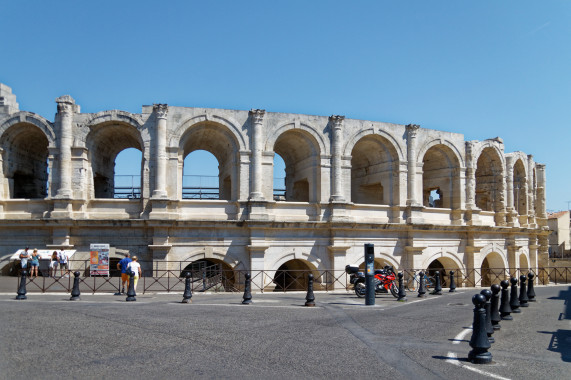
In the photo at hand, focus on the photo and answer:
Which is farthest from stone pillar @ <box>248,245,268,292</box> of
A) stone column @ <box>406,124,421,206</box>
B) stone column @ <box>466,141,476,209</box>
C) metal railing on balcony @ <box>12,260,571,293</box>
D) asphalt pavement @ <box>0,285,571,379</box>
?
stone column @ <box>466,141,476,209</box>

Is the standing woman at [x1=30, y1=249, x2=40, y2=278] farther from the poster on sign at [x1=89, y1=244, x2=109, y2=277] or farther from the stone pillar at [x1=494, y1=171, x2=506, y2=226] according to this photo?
the stone pillar at [x1=494, y1=171, x2=506, y2=226]

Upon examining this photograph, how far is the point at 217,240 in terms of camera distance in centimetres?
2167

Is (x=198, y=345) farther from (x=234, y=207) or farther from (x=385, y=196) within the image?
(x=385, y=196)

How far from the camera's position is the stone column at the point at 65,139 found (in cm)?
2091

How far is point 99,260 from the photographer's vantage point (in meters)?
18.6

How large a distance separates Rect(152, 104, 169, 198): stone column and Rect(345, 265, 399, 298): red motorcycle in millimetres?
8658

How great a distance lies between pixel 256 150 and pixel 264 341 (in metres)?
13.9

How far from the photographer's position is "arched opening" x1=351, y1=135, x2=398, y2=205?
82.3ft

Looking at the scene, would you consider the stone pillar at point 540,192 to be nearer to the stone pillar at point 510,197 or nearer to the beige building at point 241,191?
the stone pillar at point 510,197

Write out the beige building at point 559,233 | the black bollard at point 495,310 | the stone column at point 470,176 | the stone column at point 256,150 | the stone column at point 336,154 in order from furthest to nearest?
the beige building at point 559,233 < the stone column at point 470,176 < the stone column at point 336,154 < the stone column at point 256,150 < the black bollard at point 495,310

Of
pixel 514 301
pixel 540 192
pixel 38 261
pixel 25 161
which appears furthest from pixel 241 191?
pixel 540 192

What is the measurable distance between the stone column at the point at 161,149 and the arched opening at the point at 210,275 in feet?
11.5

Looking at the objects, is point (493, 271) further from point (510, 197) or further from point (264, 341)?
point (264, 341)

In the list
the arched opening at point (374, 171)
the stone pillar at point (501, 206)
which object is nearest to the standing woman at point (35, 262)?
the arched opening at point (374, 171)
